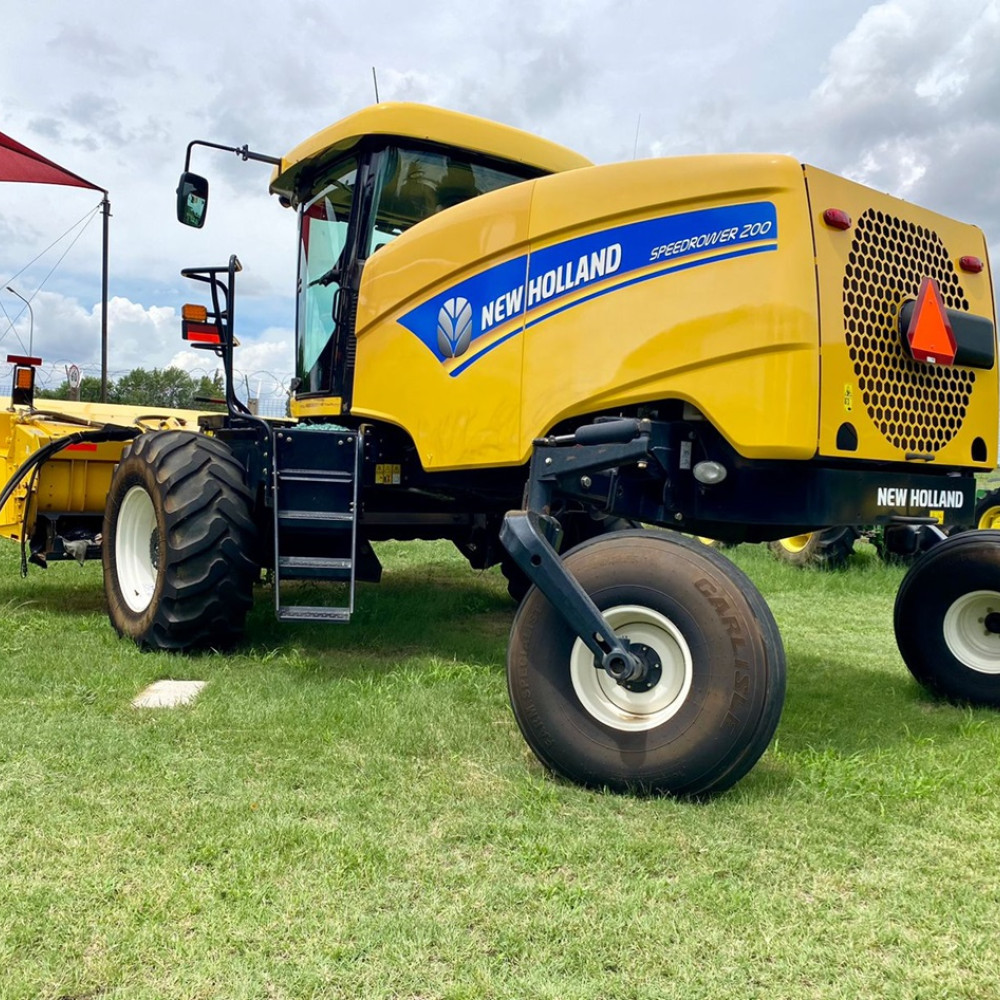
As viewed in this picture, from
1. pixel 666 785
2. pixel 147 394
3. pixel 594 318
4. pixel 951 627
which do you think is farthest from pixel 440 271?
pixel 147 394

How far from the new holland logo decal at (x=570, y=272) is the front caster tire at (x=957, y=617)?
6.64ft

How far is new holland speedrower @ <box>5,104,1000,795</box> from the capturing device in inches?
125

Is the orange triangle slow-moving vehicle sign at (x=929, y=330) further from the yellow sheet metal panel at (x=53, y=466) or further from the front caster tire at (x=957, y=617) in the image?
the yellow sheet metal panel at (x=53, y=466)

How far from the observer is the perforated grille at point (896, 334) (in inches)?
137

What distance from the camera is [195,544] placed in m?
4.69

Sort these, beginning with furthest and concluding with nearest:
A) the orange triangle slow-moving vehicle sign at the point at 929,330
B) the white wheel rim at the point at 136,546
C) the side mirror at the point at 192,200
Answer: the white wheel rim at the point at 136,546 < the side mirror at the point at 192,200 < the orange triangle slow-moving vehicle sign at the point at 929,330

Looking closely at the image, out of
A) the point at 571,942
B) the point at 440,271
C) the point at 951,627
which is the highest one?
the point at 440,271

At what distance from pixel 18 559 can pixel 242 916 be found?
6.84m

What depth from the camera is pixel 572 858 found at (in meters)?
2.65

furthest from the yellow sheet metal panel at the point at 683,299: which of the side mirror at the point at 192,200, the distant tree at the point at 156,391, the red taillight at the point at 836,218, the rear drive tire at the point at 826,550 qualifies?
the distant tree at the point at 156,391

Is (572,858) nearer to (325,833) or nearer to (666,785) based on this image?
(666,785)

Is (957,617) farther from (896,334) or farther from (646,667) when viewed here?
(646,667)

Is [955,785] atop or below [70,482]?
below

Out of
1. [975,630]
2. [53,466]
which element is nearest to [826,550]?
[975,630]
